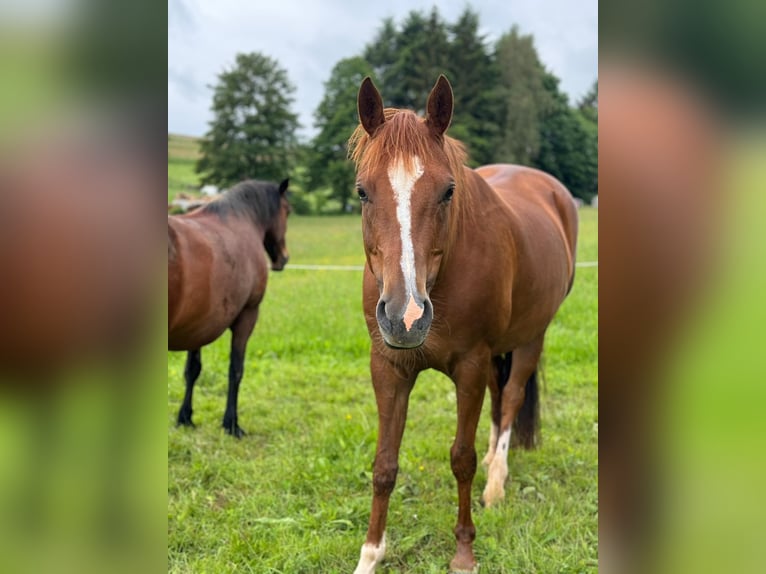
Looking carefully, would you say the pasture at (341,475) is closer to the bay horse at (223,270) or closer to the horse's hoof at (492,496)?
the horse's hoof at (492,496)

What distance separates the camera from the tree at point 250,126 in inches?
943

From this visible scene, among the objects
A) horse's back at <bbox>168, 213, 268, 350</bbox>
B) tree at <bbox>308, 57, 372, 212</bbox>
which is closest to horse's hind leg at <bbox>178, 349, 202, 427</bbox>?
horse's back at <bbox>168, 213, 268, 350</bbox>

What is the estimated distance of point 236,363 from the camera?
420cm

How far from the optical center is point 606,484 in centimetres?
62

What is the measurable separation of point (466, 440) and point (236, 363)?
2305 mm

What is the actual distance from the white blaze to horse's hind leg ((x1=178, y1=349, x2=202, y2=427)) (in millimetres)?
2896

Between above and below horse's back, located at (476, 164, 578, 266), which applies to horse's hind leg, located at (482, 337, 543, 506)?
below

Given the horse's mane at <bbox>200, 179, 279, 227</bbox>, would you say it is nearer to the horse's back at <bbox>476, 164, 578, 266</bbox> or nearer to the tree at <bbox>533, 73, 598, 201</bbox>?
the horse's back at <bbox>476, 164, 578, 266</bbox>

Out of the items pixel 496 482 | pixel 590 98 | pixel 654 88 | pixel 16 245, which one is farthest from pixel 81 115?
pixel 590 98

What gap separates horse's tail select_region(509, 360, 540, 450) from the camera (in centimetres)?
359

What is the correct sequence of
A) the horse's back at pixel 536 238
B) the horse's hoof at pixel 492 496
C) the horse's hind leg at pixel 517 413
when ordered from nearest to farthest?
1. the horse's back at pixel 536 238
2. the horse's hoof at pixel 492 496
3. the horse's hind leg at pixel 517 413

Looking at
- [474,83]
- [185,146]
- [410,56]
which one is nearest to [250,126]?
[185,146]

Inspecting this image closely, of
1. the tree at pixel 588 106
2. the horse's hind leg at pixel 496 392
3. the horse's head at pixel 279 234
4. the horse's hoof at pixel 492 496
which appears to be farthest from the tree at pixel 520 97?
the horse's hoof at pixel 492 496

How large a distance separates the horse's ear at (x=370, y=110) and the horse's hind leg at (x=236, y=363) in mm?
2642
